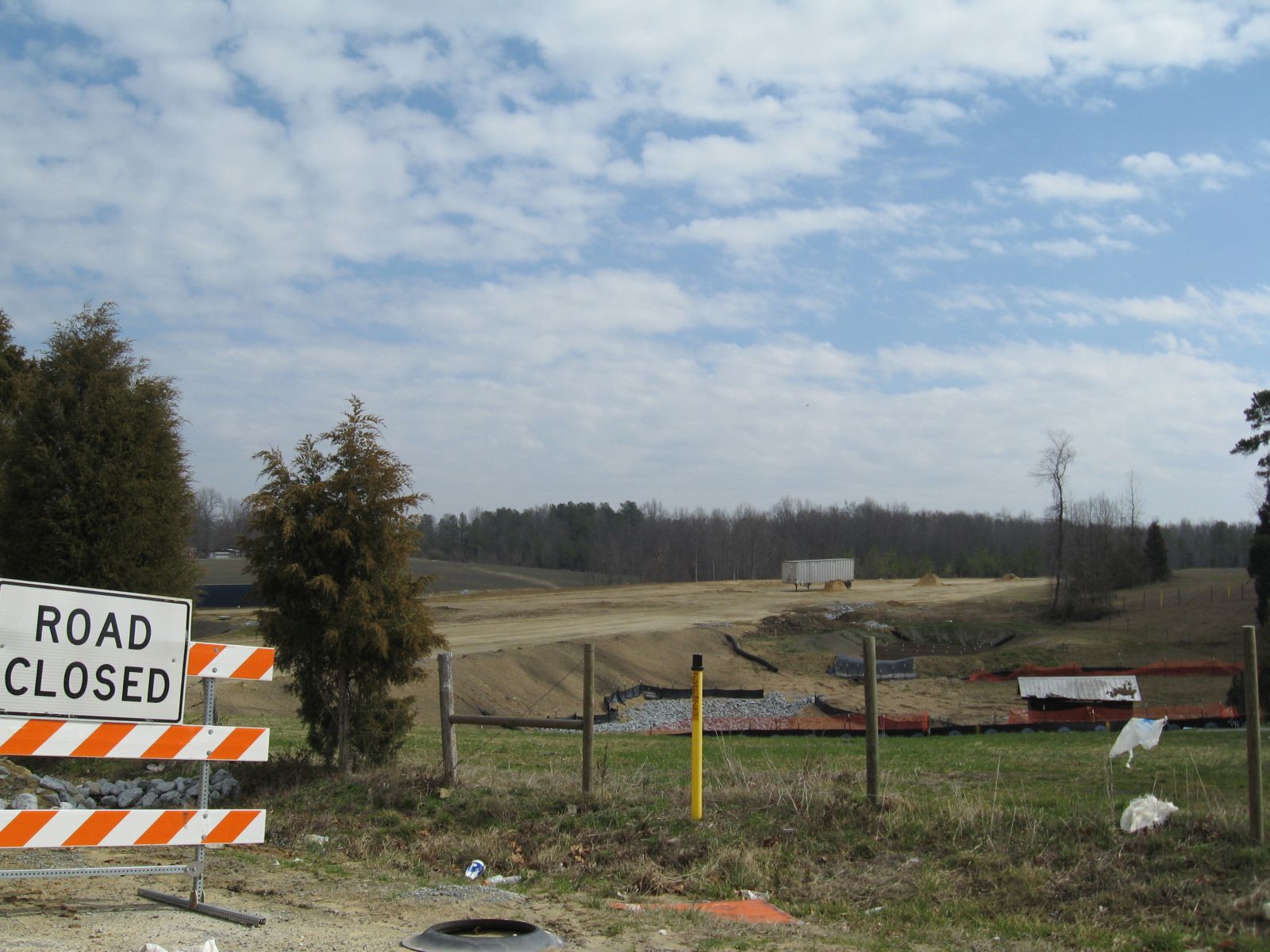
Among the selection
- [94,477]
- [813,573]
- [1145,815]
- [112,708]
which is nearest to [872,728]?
[1145,815]

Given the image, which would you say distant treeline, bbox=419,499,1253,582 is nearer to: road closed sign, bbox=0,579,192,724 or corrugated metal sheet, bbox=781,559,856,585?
corrugated metal sheet, bbox=781,559,856,585

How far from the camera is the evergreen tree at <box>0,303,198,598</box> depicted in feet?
40.6

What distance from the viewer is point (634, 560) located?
133m

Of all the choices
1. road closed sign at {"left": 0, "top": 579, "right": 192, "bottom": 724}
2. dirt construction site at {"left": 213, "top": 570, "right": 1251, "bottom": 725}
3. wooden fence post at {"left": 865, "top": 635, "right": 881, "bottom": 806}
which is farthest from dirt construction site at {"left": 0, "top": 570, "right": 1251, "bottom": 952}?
wooden fence post at {"left": 865, "top": 635, "right": 881, "bottom": 806}

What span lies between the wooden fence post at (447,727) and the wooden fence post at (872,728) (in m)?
3.71

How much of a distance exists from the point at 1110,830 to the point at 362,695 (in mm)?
7085

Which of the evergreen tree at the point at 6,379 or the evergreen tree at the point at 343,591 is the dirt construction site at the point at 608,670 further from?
the evergreen tree at the point at 6,379

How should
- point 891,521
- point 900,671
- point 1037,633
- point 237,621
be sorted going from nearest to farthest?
point 900,671 < point 237,621 < point 1037,633 < point 891,521

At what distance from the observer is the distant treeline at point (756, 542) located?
130 meters

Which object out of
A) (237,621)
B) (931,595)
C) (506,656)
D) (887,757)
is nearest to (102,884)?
(887,757)

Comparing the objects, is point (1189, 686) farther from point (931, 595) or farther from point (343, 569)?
point (931, 595)

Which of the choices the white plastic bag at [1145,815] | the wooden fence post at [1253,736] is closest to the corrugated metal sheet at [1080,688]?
the white plastic bag at [1145,815]

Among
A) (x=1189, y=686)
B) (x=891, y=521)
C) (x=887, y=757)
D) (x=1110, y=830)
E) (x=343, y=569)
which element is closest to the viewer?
(x=1110, y=830)

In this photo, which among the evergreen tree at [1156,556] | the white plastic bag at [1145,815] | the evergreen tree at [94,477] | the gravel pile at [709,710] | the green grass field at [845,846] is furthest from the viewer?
the evergreen tree at [1156,556]
